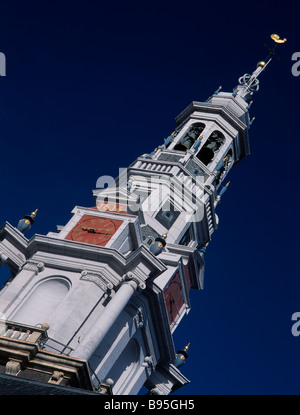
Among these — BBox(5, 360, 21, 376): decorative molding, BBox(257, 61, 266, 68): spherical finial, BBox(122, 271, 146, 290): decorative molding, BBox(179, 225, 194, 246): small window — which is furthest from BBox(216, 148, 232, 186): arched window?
BBox(5, 360, 21, 376): decorative molding

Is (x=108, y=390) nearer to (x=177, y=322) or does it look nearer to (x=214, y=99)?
(x=177, y=322)

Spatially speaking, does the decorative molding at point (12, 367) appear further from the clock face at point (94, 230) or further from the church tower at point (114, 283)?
the clock face at point (94, 230)

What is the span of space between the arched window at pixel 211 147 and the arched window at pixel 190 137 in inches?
39.1

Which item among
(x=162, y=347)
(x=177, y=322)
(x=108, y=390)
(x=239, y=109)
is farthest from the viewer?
(x=239, y=109)

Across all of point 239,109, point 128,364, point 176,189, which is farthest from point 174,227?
point 239,109

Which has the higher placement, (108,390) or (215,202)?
(215,202)

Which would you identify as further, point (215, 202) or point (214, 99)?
point (214, 99)

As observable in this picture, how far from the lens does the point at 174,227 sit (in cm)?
4784

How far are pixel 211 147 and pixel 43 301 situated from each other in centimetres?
2291

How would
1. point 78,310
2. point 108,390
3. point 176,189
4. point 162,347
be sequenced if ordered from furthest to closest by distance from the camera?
Answer: point 176,189 < point 162,347 < point 78,310 < point 108,390

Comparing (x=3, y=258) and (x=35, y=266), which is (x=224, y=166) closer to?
(x=35, y=266)

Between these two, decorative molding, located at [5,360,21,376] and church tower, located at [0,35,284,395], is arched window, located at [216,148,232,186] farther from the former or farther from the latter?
decorative molding, located at [5,360,21,376]

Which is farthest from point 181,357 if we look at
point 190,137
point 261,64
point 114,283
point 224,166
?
point 261,64

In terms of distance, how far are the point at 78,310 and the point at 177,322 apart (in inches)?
428
